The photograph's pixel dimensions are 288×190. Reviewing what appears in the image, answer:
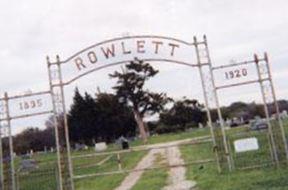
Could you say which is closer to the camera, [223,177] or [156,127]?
[223,177]

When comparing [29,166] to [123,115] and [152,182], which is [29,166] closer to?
[152,182]

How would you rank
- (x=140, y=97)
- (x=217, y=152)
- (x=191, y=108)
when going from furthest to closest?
(x=191, y=108)
(x=140, y=97)
(x=217, y=152)

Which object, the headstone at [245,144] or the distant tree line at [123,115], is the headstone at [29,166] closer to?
the headstone at [245,144]

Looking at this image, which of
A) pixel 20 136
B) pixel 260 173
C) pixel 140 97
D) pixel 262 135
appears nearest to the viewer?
pixel 260 173

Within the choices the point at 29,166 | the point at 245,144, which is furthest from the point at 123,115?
the point at 245,144

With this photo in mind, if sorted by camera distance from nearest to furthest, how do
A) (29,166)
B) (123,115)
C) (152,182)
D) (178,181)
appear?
Result: (178,181)
(152,182)
(29,166)
(123,115)

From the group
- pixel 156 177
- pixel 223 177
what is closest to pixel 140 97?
pixel 156 177

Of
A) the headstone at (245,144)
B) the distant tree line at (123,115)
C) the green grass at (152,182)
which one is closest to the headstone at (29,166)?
the green grass at (152,182)

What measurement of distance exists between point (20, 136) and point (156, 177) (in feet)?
166

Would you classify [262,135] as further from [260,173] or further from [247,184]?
[247,184]

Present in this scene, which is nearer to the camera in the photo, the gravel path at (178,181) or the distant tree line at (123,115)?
the gravel path at (178,181)

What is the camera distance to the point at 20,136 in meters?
68.2

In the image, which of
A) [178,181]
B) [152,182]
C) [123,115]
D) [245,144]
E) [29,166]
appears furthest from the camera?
[123,115]

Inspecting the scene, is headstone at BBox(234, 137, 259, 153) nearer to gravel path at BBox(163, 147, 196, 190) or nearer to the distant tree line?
gravel path at BBox(163, 147, 196, 190)
